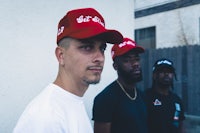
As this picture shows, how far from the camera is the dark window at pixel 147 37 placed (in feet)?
44.8

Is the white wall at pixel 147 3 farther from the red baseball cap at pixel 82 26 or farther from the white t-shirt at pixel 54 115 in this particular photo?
the white t-shirt at pixel 54 115

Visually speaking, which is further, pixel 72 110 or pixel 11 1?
pixel 11 1

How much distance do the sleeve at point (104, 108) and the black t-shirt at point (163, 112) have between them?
952 millimetres

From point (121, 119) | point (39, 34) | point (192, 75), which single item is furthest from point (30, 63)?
point (192, 75)

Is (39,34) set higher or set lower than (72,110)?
higher

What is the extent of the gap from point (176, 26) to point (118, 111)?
10397mm

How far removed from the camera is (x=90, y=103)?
13.7ft

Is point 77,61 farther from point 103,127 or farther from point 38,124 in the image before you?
point 103,127

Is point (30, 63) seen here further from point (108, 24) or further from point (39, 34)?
point (108, 24)

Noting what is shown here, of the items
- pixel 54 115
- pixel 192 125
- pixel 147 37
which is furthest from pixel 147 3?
pixel 54 115

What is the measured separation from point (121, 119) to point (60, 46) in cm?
129

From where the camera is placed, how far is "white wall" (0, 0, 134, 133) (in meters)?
3.34

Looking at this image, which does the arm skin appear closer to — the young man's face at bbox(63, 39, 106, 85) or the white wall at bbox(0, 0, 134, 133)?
the young man's face at bbox(63, 39, 106, 85)

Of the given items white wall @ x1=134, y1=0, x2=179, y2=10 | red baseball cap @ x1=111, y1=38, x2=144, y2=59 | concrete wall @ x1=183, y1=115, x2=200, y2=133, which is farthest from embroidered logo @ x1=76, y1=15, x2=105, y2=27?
white wall @ x1=134, y1=0, x2=179, y2=10
